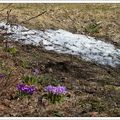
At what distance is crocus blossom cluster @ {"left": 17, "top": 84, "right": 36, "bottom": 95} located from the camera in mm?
6133

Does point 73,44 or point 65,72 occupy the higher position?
point 65,72

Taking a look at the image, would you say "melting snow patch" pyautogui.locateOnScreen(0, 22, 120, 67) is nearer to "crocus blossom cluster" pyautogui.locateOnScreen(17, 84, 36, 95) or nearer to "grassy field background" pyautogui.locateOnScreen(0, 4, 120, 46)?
"grassy field background" pyautogui.locateOnScreen(0, 4, 120, 46)

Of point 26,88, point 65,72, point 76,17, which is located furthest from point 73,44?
point 26,88

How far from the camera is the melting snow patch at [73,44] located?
29.3ft

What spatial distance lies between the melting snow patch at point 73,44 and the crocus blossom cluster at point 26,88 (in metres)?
2.45

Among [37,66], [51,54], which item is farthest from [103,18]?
[37,66]

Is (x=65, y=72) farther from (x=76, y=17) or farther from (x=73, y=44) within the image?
(x=76, y=17)

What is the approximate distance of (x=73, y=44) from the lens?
9.71 metres

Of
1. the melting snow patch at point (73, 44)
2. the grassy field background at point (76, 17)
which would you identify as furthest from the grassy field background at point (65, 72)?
the melting snow patch at point (73, 44)

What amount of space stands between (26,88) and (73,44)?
371 centimetres

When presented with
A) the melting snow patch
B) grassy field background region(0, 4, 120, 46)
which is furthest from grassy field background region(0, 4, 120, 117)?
the melting snow patch

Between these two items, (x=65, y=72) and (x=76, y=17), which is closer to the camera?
(x=65, y=72)

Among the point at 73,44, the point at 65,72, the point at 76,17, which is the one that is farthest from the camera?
the point at 76,17

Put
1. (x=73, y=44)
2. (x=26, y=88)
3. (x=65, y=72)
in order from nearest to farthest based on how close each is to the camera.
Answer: (x=26, y=88), (x=65, y=72), (x=73, y=44)
